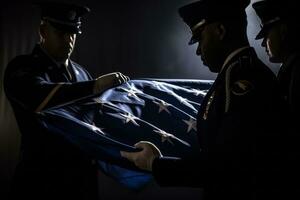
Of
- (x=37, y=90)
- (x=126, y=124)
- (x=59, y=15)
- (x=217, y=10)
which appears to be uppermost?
(x=217, y=10)

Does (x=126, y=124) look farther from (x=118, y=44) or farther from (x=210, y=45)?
(x=118, y=44)

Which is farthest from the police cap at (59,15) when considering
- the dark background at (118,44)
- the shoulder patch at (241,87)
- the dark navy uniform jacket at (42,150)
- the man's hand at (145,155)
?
the dark background at (118,44)

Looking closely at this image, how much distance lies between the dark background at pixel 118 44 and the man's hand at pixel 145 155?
1802 mm

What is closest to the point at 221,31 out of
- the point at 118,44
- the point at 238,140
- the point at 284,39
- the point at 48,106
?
the point at 238,140

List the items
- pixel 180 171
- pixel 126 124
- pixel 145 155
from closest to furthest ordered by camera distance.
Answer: pixel 180 171 < pixel 145 155 < pixel 126 124

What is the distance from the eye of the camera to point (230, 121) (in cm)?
114

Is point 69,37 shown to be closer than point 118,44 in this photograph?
Yes

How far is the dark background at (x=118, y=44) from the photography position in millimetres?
3223

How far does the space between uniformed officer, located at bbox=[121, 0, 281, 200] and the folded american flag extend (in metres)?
0.28

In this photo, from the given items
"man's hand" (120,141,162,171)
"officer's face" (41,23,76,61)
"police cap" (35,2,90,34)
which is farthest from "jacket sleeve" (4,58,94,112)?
"man's hand" (120,141,162,171)

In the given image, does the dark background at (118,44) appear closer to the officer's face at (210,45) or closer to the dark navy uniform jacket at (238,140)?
the officer's face at (210,45)

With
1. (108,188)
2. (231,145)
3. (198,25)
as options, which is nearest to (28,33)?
(108,188)

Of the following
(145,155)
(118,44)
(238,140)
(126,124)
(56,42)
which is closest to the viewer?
(238,140)

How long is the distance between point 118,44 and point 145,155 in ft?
6.43
